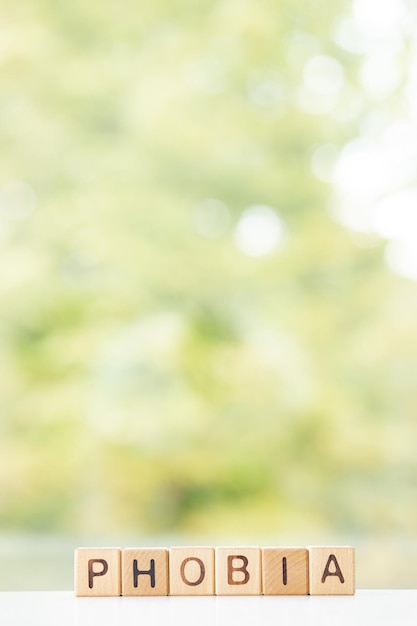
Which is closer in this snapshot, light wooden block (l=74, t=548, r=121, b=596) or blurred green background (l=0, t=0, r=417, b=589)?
light wooden block (l=74, t=548, r=121, b=596)

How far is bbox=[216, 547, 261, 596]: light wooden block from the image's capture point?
0.96m

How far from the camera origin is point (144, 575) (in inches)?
38.1

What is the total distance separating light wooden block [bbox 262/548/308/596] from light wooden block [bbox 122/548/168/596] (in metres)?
0.11

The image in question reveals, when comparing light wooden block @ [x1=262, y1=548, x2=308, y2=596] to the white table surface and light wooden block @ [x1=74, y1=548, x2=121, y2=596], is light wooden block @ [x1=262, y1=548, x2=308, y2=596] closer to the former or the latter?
the white table surface

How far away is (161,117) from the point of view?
2.36 metres

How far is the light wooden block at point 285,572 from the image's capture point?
95 centimetres

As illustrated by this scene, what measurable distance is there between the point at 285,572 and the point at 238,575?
2.1 inches

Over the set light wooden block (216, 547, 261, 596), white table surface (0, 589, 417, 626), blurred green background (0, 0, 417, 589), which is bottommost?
white table surface (0, 589, 417, 626)

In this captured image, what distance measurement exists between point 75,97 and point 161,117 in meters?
0.24

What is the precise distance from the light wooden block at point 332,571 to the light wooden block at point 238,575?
62 mm

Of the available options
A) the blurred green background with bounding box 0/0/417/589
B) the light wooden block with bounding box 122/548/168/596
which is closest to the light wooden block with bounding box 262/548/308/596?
the light wooden block with bounding box 122/548/168/596

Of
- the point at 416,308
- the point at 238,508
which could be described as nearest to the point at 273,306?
the point at 416,308

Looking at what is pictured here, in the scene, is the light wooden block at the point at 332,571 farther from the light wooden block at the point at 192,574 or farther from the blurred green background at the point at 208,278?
the blurred green background at the point at 208,278

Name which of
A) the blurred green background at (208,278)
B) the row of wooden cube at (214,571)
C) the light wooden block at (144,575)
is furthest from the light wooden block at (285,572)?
the blurred green background at (208,278)
